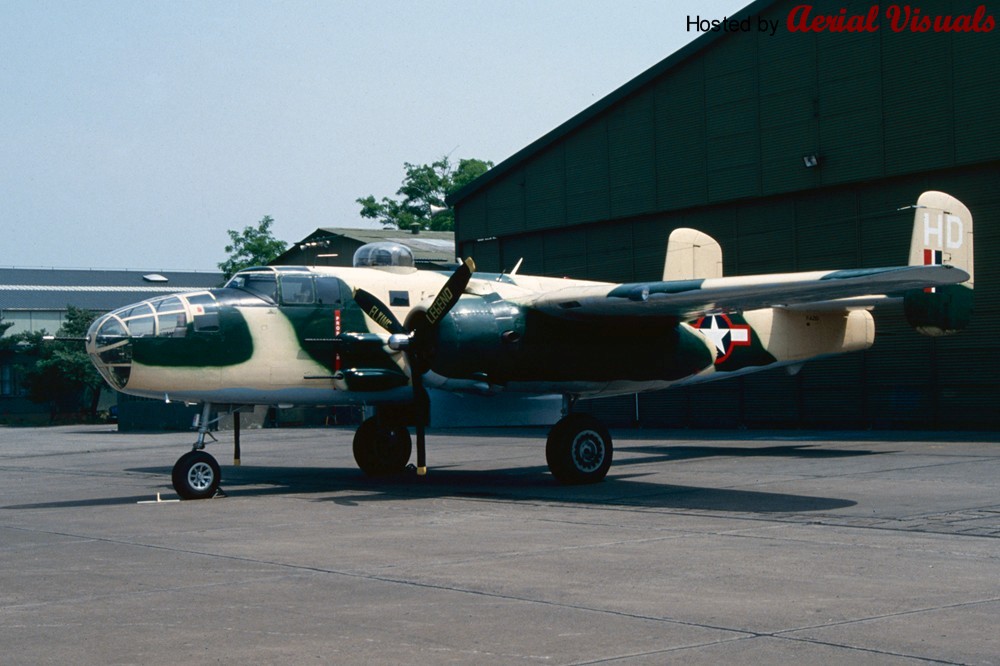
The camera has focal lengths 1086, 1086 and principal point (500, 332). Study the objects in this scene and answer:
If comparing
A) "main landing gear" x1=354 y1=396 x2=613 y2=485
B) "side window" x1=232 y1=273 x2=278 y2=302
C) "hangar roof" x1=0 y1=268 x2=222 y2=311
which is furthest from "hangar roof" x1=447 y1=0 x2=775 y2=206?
"hangar roof" x1=0 y1=268 x2=222 y2=311

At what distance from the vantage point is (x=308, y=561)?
1117 centimetres

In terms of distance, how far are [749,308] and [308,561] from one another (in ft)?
31.3

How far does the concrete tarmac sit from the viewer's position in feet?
24.0

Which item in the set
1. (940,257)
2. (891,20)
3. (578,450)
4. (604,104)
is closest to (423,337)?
(578,450)

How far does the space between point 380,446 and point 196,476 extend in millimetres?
4410

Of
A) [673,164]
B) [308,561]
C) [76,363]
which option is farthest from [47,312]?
[308,561]

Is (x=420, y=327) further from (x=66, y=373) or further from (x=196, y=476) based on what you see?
(x=66, y=373)

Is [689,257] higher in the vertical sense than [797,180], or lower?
lower

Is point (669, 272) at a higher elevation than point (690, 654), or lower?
higher

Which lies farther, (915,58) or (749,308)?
(915,58)

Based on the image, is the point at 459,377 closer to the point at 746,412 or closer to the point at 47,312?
the point at 746,412

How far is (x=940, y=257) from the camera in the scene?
2153 cm

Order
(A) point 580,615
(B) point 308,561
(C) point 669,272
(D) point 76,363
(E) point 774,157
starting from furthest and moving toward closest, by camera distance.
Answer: (D) point 76,363 < (E) point 774,157 < (C) point 669,272 < (B) point 308,561 < (A) point 580,615

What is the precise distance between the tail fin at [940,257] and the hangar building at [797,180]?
6309 millimetres
